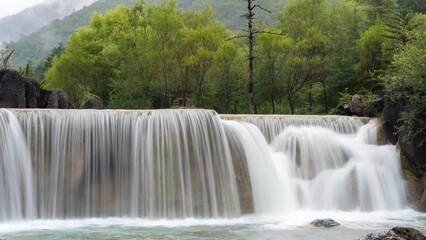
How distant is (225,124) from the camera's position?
15.7m

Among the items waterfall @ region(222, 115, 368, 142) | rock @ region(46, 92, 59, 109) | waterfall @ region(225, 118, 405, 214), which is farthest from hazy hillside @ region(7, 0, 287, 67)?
waterfall @ region(225, 118, 405, 214)

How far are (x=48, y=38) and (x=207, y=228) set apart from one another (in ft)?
599

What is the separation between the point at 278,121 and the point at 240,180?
4342mm

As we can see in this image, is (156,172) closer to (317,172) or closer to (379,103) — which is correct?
(317,172)

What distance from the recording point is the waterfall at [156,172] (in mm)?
13141

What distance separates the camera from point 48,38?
175375mm

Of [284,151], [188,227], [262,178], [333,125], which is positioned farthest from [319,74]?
[188,227]

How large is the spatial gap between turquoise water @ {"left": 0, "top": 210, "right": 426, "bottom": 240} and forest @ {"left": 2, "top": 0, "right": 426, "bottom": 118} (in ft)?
53.4

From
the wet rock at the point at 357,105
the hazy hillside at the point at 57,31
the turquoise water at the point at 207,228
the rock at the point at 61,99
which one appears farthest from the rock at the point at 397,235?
the hazy hillside at the point at 57,31

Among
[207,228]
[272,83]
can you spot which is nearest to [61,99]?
[207,228]

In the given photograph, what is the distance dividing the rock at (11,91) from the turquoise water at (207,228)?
743 centimetres

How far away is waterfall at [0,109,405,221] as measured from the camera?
13141 millimetres

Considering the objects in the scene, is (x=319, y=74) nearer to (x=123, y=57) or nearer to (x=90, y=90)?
(x=123, y=57)

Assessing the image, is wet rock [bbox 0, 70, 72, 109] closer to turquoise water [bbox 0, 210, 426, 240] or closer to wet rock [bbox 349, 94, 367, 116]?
turquoise water [bbox 0, 210, 426, 240]
